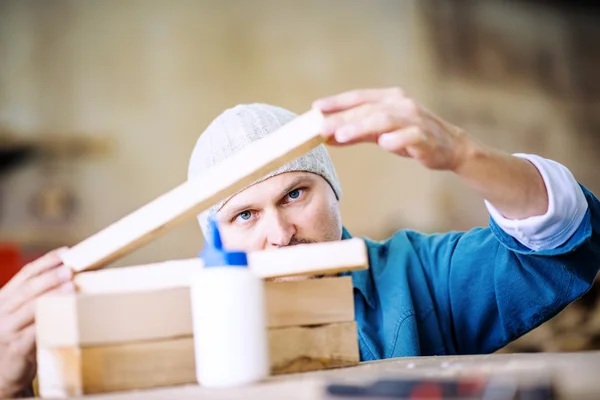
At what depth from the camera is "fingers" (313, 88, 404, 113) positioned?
102cm

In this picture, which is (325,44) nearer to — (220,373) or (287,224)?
(287,224)

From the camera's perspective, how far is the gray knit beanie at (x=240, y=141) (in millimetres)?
1646

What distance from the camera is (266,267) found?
3.37 feet

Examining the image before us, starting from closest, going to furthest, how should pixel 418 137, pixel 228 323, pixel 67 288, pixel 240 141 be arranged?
pixel 228 323 → pixel 418 137 → pixel 67 288 → pixel 240 141

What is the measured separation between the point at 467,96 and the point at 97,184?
2485mm

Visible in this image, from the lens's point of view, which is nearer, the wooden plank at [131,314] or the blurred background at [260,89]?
the wooden plank at [131,314]

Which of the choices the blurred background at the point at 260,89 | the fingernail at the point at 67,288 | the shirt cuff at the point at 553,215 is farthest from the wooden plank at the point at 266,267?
the blurred background at the point at 260,89

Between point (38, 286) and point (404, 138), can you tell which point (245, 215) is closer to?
point (38, 286)

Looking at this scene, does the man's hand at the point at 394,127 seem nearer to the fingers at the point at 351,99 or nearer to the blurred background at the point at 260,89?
the fingers at the point at 351,99

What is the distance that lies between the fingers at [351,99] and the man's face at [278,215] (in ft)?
1.63

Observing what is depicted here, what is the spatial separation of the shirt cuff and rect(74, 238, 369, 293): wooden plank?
0.96ft

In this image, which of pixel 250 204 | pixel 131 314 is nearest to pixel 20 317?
pixel 131 314

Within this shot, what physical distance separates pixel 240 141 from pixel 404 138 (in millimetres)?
730

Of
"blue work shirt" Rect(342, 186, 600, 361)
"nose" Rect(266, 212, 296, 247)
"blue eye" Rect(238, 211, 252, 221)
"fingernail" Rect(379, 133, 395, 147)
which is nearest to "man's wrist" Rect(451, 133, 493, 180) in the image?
"fingernail" Rect(379, 133, 395, 147)
